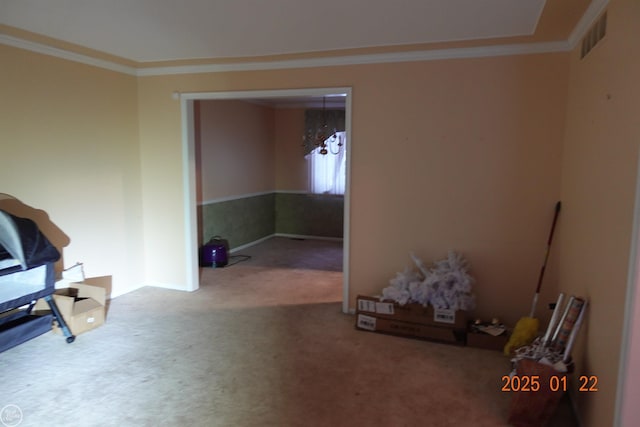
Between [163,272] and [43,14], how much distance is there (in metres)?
2.71

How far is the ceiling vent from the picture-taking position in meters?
2.30

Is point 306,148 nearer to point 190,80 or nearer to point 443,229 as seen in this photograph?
point 190,80

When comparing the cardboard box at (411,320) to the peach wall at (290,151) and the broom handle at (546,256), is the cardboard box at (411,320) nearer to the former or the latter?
the broom handle at (546,256)

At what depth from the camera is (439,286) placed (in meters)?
3.40

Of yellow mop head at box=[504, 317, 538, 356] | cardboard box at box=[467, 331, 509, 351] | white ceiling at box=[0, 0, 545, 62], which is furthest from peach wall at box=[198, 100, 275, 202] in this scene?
yellow mop head at box=[504, 317, 538, 356]

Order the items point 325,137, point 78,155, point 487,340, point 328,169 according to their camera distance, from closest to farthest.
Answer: point 487,340 → point 78,155 → point 325,137 → point 328,169

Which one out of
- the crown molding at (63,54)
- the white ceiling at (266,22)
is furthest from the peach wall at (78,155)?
the white ceiling at (266,22)

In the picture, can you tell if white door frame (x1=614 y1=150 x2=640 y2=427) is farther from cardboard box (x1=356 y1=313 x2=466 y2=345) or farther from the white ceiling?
cardboard box (x1=356 y1=313 x2=466 y2=345)

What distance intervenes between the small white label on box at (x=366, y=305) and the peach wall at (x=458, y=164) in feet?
0.97

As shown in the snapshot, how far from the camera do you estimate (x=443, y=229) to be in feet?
11.9

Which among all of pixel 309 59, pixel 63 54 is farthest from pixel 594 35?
pixel 63 54

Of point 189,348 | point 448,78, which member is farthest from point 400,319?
point 448,78

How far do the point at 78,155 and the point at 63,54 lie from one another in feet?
2.81

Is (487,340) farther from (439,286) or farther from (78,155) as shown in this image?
(78,155)
